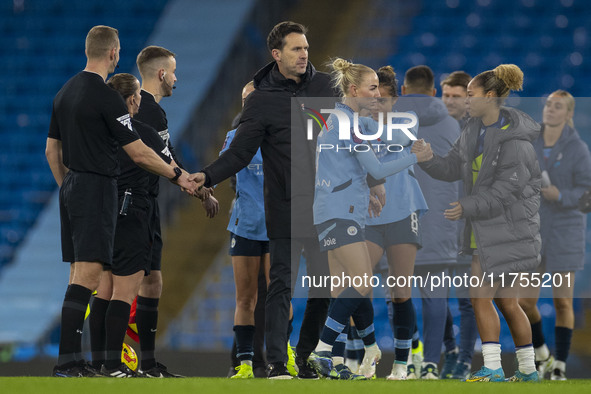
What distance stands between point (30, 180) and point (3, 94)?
1.49m

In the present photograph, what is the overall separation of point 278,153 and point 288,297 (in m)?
0.78

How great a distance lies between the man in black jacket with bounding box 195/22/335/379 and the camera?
16.4 feet

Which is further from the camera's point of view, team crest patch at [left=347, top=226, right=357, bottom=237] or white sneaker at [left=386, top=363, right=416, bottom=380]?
white sneaker at [left=386, top=363, right=416, bottom=380]

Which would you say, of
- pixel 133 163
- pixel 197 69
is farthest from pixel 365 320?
pixel 197 69

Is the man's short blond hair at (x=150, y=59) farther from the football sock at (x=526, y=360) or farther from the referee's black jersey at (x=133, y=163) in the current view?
the football sock at (x=526, y=360)

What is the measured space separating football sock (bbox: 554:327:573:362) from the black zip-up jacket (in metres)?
2.26

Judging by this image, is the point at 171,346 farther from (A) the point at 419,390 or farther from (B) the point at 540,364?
(A) the point at 419,390

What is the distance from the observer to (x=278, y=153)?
16.9 feet

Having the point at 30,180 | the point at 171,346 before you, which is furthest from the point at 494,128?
the point at 30,180

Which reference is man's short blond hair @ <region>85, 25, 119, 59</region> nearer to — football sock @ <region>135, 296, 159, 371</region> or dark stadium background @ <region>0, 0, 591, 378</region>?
football sock @ <region>135, 296, 159, 371</region>

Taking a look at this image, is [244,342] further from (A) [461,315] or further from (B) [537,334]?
(B) [537,334]

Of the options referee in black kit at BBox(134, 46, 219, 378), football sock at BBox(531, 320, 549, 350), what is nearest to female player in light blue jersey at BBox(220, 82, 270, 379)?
referee in black kit at BBox(134, 46, 219, 378)

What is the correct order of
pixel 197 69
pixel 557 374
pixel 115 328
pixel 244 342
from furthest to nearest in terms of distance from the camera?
pixel 197 69, pixel 557 374, pixel 244 342, pixel 115 328

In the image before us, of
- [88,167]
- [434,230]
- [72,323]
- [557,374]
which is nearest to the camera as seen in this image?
[72,323]
